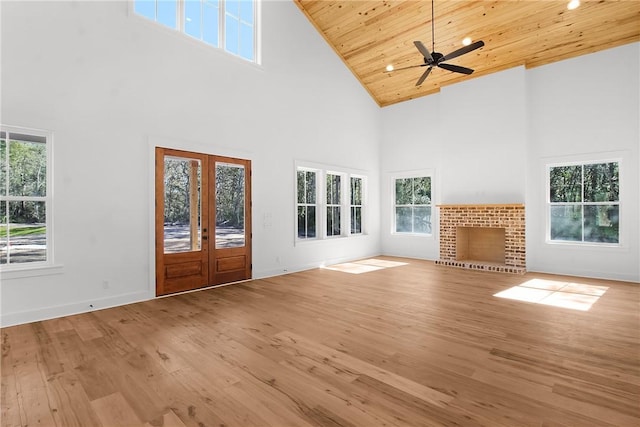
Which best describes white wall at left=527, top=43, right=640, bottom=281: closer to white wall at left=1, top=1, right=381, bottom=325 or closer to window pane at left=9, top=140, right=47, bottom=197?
white wall at left=1, top=1, right=381, bottom=325

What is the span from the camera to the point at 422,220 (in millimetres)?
8133

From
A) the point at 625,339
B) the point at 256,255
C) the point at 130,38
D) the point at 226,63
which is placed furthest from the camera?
the point at 256,255

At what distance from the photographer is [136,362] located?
2590mm

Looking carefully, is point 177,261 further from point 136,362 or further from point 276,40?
point 276,40

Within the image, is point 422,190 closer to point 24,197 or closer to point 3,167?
point 24,197

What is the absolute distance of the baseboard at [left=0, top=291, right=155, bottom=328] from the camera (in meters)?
3.48

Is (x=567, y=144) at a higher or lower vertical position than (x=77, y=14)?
lower

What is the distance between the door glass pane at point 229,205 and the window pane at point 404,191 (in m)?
4.46

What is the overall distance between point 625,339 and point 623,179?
404 centimetres

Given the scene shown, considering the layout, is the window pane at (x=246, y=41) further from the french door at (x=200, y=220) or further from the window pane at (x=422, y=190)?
the window pane at (x=422, y=190)

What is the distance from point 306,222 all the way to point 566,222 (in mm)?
5036

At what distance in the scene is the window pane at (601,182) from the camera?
19.1 ft

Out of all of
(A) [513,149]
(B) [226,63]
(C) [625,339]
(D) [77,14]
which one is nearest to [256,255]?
(B) [226,63]

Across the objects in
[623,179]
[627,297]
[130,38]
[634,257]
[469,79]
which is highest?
[469,79]
